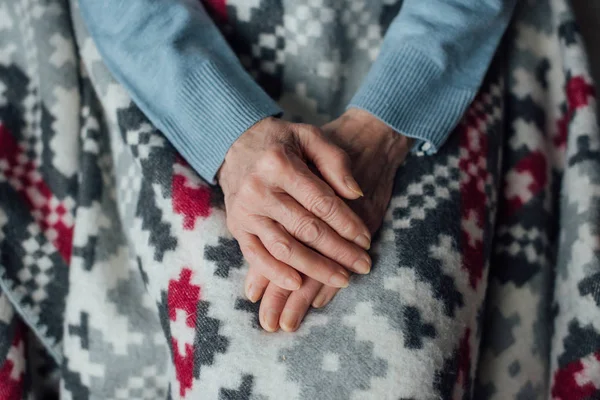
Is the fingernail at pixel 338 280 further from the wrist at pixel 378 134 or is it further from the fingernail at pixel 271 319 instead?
the wrist at pixel 378 134

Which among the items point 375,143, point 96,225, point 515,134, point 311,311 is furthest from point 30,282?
point 515,134

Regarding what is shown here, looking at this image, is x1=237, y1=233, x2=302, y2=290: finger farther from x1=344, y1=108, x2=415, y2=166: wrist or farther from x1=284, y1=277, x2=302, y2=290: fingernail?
x1=344, y1=108, x2=415, y2=166: wrist

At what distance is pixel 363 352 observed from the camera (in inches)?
26.0

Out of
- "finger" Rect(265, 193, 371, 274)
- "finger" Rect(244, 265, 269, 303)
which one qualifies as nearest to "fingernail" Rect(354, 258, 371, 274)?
"finger" Rect(265, 193, 371, 274)

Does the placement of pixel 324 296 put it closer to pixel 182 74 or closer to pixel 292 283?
pixel 292 283

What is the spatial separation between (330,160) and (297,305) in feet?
0.58

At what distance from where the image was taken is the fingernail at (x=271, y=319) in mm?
684

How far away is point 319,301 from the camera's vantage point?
2.31ft

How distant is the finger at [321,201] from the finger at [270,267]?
0.07m

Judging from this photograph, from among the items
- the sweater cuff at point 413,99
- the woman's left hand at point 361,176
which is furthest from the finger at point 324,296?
the sweater cuff at point 413,99

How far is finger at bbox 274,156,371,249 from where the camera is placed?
0.69m

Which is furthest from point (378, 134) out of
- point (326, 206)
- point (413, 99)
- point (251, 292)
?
point (251, 292)

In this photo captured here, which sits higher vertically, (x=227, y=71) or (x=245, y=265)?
(x=227, y=71)

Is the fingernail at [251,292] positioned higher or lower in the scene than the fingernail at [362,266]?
lower
